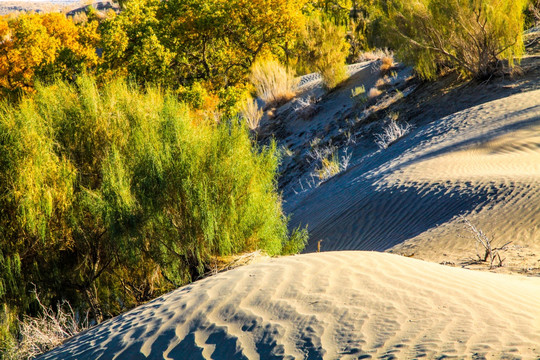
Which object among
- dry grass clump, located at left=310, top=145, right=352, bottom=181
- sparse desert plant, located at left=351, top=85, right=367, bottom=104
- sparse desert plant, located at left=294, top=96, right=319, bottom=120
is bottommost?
dry grass clump, located at left=310, top=145, right=352, bottom=181

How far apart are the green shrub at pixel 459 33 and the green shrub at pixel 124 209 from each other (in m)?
10.0

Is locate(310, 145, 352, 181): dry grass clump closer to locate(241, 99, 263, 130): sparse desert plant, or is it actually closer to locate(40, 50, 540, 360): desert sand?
locate(40, 50, 540, 360): desert sand

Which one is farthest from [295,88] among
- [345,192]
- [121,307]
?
[121,307]

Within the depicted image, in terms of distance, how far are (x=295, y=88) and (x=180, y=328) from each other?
2165 cm

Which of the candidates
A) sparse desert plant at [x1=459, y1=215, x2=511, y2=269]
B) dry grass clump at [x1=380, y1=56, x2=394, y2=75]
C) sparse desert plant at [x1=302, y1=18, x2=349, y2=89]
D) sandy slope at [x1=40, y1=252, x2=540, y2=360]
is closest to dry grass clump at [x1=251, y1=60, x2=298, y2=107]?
sparse desert plant at [x1=302, y1=18, x2=349, y2=89]

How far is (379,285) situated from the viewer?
4773 mm

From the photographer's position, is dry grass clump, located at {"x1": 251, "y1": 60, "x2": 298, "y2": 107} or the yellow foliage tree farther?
the yellow foliage tree

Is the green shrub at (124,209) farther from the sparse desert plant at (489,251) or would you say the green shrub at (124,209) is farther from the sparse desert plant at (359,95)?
the sparse desert plant at (359,95)

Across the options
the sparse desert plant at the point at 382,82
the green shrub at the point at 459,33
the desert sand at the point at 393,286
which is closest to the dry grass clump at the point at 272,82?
the sparse desert plant at the point at 382,82

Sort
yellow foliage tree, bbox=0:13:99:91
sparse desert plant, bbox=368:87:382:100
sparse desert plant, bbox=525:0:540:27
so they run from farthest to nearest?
1. yellow foliage tree, bbox=0:13:99:91
2. sparse desert plant, bbox=368:87:382:100
3. sparse desert plant, bbox=525:0:540:27

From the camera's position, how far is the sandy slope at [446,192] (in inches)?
309

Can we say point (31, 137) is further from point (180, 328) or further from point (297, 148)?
point (297, 148)

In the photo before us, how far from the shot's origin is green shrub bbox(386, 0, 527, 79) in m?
14.7

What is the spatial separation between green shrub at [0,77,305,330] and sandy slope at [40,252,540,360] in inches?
64.2
